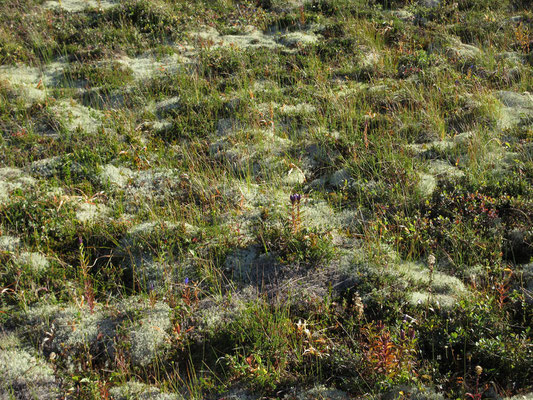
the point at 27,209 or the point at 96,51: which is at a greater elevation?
the point at 96,51

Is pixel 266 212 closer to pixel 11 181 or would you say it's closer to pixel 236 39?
pixel 11 181

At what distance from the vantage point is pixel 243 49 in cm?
1053

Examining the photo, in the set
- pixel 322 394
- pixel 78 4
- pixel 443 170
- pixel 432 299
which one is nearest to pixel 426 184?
pixel 443 170

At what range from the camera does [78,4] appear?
40.8 feet

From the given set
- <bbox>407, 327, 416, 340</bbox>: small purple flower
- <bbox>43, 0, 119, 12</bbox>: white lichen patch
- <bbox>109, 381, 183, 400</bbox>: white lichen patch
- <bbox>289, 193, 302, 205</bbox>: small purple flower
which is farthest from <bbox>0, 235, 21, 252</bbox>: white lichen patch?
<bbox>43, 0, 119, 12</bbox>: white lichen patch

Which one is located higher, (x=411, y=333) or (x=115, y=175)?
(x=115, y=175)

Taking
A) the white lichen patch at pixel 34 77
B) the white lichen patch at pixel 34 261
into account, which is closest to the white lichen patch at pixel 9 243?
the white lichen patch at pixel 34 261

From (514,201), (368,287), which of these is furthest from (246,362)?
(514,201)

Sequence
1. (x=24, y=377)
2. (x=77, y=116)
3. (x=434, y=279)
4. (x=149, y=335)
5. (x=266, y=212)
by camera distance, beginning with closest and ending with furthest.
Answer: (x=24, y=377) < (x=149, y=335) < (x=434, y=279) < (x=266, y=212) < (x=77, y=116)

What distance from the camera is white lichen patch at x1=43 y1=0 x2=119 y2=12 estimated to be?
1212 centimetres

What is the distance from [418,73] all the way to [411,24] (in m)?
2.79

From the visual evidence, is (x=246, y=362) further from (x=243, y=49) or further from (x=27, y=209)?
(x=243, y=49)

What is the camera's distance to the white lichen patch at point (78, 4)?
39.8 feet

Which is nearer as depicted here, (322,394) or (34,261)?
(322,394)
